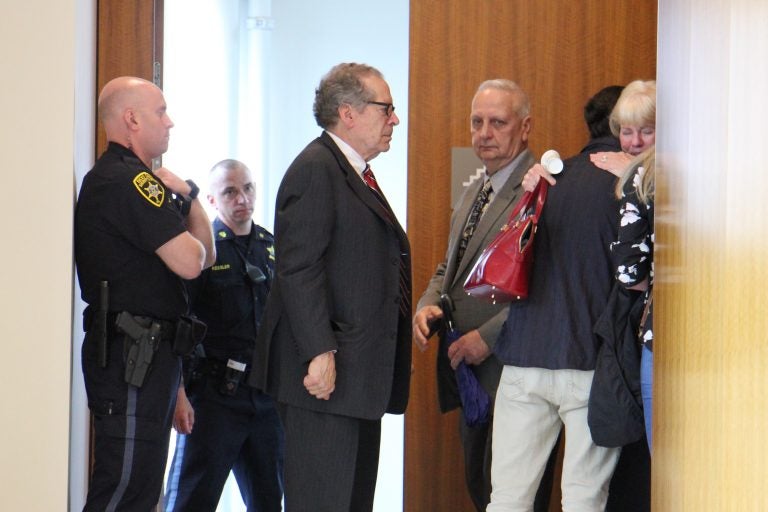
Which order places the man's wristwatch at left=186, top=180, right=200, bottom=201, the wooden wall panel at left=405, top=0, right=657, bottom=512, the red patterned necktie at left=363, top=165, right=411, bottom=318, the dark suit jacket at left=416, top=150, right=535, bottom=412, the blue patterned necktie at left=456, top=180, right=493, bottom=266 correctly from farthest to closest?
the wooden wall panel at left=405, top=0, right=657, bottom=512, the blue patterned necktie at left=456, top=180, right=493, bottom=266, the dark suit jacket at left=416, top=150, right=535, bottom=412, the man's wristwatch at left=186, top=180, right=200, bottom=201, the red patterned necktie at left=363, top=165, right=411, bottom=318

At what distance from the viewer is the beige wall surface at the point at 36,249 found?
9.30ft

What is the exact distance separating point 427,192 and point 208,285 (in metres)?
0.98

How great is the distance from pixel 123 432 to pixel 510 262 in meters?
1.18

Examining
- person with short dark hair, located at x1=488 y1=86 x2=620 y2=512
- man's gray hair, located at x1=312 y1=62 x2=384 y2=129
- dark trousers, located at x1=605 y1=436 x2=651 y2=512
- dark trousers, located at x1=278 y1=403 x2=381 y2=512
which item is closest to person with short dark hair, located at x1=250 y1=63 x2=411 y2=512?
dark trousers, located at x1=278 y1=403 x2=381 y2=512

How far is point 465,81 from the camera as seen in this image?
4.32 meters

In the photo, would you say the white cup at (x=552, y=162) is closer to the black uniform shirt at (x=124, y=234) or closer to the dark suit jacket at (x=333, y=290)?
the dark suit jacket at (x=333, y=290)

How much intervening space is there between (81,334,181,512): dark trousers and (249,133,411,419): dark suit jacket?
307 millimetres

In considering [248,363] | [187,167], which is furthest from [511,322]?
[187,167]

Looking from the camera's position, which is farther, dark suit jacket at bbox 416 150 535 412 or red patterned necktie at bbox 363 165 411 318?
dark suit jacket at bbox 416 150 535 412

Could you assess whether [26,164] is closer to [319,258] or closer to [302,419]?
[319,258]

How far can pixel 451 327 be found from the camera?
3.60 meters

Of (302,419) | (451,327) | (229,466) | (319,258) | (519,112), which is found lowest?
(229,466)

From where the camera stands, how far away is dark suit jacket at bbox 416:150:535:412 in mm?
3516

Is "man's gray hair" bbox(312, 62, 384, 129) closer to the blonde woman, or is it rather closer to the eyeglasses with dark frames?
the eyeglasses with dark frames
